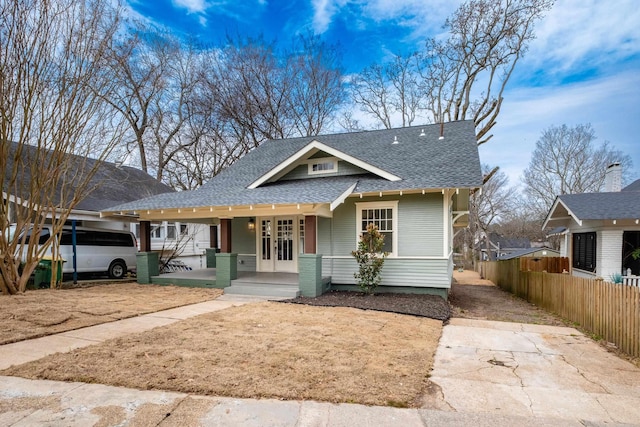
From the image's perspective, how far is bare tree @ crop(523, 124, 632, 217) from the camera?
33306mm

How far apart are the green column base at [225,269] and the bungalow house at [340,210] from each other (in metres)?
0.03

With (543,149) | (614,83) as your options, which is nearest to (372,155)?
(614,83)

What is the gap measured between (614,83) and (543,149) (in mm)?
16611

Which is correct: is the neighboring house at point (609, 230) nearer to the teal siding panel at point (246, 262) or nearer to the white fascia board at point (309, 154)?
the white fascia board at point (309, 154)

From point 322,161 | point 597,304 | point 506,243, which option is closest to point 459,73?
point 322,161

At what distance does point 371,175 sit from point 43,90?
9.02m

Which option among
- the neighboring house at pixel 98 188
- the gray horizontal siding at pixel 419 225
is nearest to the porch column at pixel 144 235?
the neighboring house at pixel 98 188

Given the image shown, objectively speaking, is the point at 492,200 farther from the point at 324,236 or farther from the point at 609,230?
the point at 324,236

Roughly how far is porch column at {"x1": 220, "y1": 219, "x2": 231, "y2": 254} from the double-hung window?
500 inches

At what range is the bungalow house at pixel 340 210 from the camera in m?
9.33

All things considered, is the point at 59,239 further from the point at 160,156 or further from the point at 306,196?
the point at 160,156

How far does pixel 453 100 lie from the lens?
2338 centimetres

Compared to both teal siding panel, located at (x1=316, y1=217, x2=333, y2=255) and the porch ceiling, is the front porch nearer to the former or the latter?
teal siding panel, located at (x1=316, y1=217, x2=333, y2=255)

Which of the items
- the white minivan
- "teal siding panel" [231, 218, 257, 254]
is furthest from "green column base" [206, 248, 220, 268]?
"teal siding panel" [231, 218, 257, 254]
